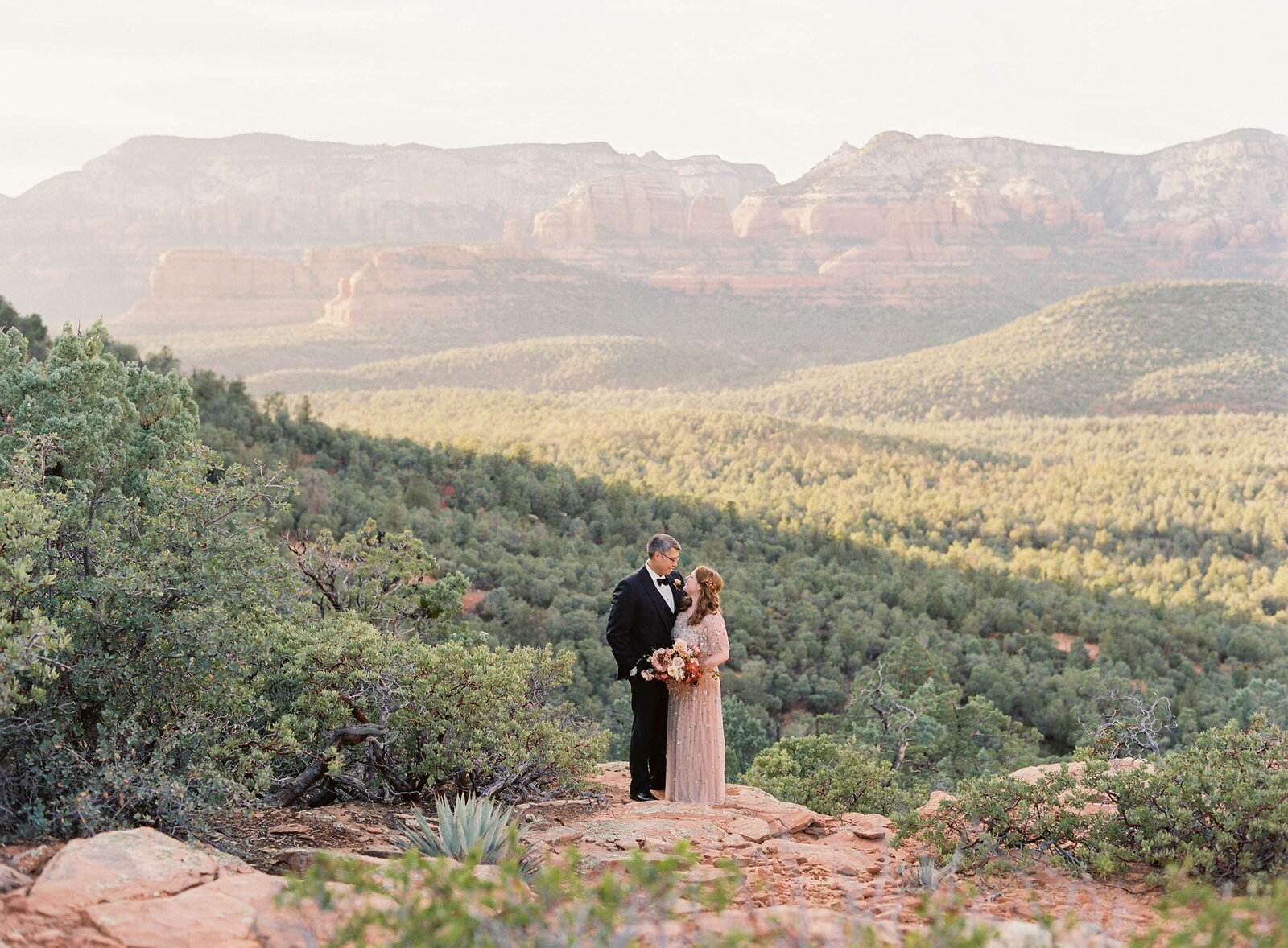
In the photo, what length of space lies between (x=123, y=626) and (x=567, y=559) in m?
14.4

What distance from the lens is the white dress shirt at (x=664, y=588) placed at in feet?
23.2

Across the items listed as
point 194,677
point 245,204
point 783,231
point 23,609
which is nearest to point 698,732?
point 194,677

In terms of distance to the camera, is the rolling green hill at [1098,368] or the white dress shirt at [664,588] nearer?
the white dress shirt at [664,588]

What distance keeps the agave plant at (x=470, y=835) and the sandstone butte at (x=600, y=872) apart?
226 millimetres

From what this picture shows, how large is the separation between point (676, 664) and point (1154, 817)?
2.98 m

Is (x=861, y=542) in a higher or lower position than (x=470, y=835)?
lower

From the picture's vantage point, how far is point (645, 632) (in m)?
7.00

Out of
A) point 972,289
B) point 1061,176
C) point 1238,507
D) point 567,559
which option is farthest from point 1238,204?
point 567,559

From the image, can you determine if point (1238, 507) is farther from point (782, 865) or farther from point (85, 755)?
point (85, 755)

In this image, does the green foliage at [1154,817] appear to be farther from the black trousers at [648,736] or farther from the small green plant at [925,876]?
the black trousers at [648,736]

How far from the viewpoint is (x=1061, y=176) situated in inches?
6964

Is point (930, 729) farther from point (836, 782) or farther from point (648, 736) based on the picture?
point (648, 736)

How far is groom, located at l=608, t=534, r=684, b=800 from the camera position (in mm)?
6922

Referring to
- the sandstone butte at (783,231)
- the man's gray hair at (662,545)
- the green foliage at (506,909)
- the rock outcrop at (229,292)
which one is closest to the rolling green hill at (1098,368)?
the sandstone butte at (783,231)
